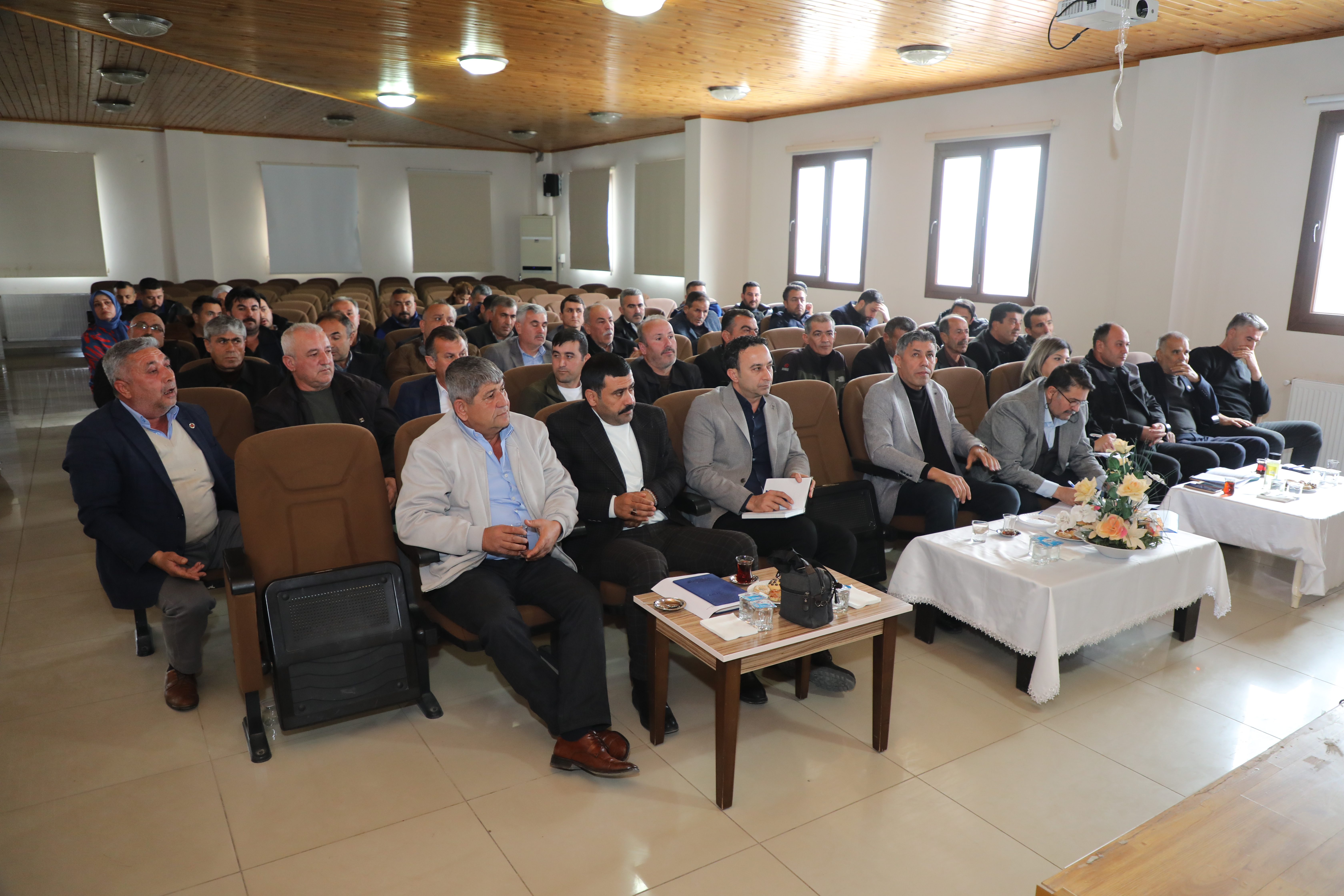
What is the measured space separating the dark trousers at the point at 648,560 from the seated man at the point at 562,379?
109cm

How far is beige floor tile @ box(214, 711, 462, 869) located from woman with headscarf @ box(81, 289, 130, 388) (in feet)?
16.0

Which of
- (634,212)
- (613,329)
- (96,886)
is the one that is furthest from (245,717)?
(634,212)

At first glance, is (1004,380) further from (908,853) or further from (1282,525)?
(908,853)

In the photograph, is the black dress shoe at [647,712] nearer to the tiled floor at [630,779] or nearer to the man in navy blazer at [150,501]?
the tiled floor at [630,779]

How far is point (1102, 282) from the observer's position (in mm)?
7363

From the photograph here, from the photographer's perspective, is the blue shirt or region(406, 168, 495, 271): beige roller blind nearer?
the blue shirt

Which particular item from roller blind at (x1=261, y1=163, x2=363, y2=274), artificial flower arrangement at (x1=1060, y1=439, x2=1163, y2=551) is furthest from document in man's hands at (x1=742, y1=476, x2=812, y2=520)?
roller blind at (x1=261, y1=163, x2=363, y2=274)

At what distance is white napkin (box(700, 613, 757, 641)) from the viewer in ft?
8.35

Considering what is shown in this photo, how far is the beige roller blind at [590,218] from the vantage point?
14.0 metres

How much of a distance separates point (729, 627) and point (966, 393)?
291 cm

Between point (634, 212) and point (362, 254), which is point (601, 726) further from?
point (362, 254)

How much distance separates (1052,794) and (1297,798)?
1.05 metres

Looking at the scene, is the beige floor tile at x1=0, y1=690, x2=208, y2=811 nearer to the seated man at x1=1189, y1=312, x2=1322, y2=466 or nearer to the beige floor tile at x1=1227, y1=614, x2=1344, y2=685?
the beige floor tile at x1=1227, y1=614, x2=1344, y2=685

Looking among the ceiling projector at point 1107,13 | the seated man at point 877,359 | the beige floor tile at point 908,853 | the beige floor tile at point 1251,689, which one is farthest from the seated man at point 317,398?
the ceiling projector at point 1107,13
